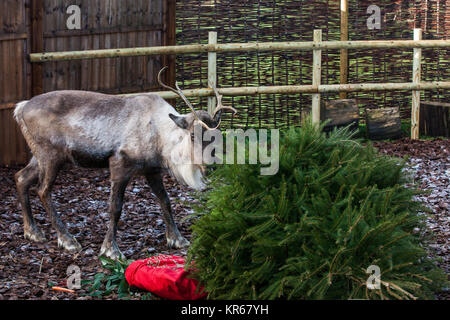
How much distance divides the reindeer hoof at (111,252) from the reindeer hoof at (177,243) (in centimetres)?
46

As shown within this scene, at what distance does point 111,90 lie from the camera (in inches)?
372

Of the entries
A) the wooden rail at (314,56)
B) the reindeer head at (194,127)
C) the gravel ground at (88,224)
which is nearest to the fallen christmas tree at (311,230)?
the gravel ground at (88,224)

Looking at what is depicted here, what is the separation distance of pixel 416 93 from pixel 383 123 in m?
0.62

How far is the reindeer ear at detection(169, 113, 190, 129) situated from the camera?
18.3 ft

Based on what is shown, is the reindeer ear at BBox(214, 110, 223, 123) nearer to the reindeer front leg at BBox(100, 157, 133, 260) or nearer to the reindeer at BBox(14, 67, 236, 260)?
the reindeer at BBox(14, 67, 236, 260)

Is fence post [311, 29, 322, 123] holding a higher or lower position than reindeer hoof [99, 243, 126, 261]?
higher

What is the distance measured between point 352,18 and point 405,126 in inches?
69.6

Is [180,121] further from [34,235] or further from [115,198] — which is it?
[34,235]

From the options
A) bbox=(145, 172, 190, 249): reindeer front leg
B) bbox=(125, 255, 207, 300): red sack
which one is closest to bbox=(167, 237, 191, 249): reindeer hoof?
bbox=(145, 172, 190, 249): reindeer front leg

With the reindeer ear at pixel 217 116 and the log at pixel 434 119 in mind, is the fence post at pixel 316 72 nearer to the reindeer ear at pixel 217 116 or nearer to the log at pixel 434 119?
the log at pixel 434 119

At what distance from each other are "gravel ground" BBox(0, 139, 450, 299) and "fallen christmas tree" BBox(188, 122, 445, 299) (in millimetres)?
320

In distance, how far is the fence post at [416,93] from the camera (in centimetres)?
1034
